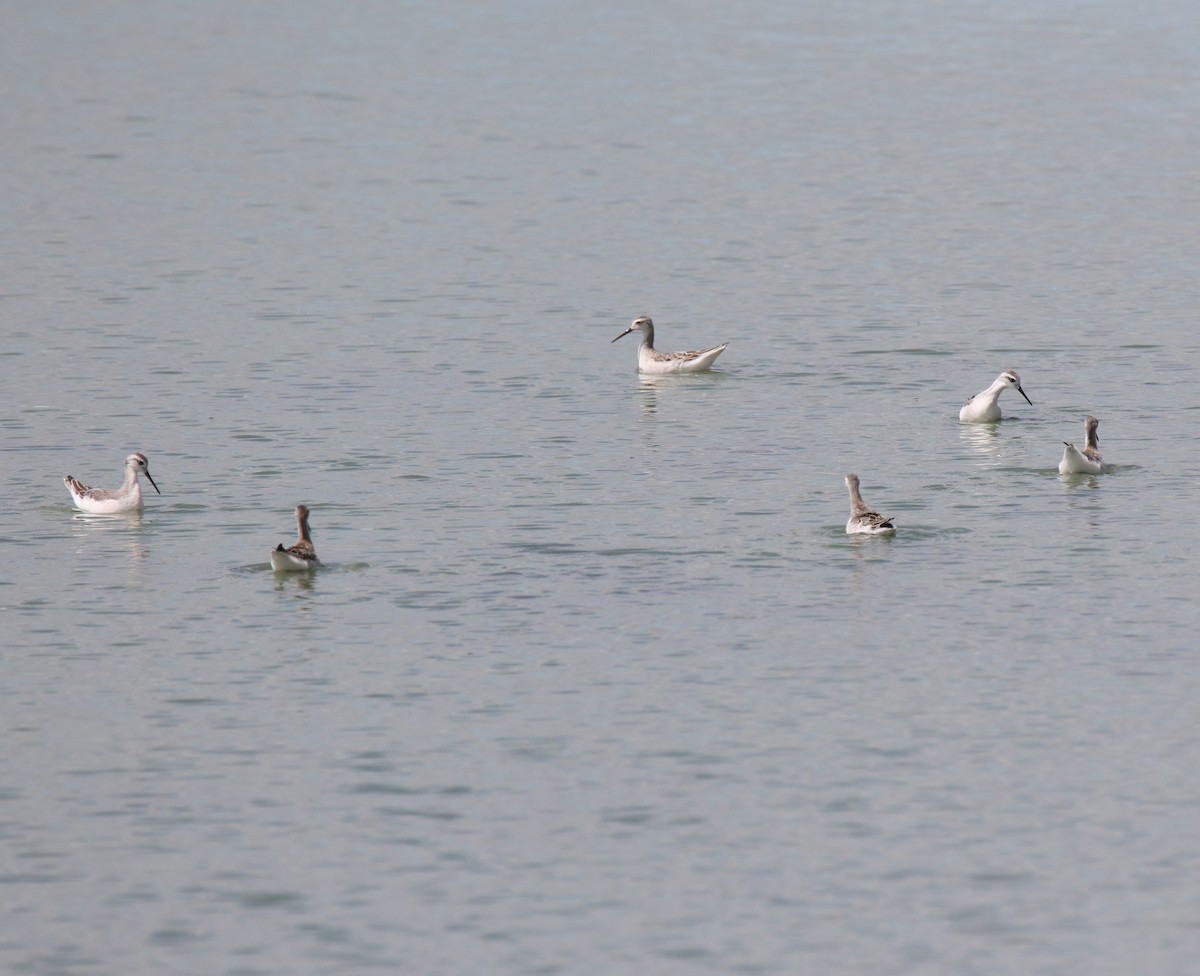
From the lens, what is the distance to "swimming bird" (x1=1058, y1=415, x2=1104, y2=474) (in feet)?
90.8

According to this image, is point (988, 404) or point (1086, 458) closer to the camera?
point (1086, 458)

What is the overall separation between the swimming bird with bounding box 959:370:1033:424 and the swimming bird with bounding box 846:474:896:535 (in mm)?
6841

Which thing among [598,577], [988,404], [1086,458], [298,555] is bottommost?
[598,577]

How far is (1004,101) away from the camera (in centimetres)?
7100

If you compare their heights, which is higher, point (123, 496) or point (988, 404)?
point (988, 404)

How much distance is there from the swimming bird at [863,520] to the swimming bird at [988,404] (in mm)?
6841

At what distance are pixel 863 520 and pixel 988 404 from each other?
23.9ft

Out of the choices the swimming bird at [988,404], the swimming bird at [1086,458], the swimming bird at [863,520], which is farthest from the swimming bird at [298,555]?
the swimming bird at [988,404]

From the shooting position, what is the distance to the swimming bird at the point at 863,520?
2452cm

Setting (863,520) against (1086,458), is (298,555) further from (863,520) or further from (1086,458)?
(1086,458)

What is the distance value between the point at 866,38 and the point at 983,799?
2979 inches

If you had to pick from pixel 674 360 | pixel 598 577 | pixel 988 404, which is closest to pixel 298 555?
pixel 598 577

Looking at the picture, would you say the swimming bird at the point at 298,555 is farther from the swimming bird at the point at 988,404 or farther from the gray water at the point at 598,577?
the swimming bird at the point at 988,404

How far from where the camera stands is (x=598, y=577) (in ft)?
77.1
